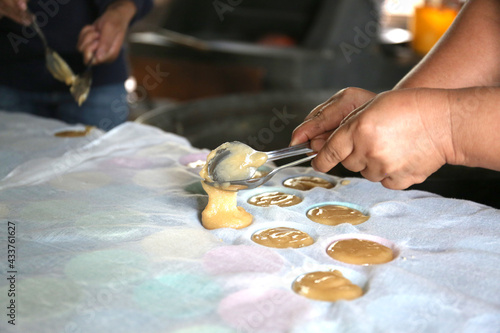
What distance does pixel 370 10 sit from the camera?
3.27m

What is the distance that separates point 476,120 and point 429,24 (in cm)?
236

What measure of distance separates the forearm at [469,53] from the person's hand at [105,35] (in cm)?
101

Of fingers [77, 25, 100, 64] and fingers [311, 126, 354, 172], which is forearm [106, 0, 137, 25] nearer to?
fingers [77, 25, 100, 64]

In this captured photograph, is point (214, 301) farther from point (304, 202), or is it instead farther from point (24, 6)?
point (24, 6)

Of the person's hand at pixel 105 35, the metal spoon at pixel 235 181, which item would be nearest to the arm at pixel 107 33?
the person's hand at pixel 105 35

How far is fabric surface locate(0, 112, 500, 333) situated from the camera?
0.73 m

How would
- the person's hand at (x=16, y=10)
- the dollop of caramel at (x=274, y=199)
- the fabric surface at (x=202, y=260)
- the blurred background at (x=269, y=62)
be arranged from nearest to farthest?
1. the fabric surface at (x=202, y=260)
2. the dollop of caramel at (x=274, y=199)
3. the person's hand at (x=16, y=10)
4. the blurred background at (x=269, y=62)

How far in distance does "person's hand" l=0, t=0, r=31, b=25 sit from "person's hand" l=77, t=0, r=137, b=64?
18 centimetres

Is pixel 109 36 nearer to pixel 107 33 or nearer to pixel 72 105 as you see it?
pixel 107 33

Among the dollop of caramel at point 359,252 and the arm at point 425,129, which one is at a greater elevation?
the arm at point 425,129

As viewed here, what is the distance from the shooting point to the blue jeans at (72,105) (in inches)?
72.7

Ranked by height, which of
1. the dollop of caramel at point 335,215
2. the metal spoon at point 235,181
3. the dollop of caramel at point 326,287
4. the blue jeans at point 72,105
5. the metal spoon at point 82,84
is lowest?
the blue jeans at point 72,105

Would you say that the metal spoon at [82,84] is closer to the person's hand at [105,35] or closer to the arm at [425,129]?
the person's hand at [105,35]

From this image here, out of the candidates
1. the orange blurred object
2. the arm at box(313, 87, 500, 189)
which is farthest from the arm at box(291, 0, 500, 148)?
the orange blurred object
